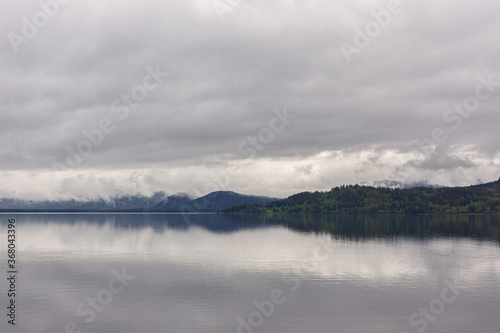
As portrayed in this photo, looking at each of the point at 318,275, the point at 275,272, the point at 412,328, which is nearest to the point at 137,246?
the point at 275,272

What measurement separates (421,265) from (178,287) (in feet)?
182

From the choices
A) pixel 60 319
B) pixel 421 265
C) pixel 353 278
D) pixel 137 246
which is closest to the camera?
pixel 60 319

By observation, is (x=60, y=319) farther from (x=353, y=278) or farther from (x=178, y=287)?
(x=353, y=278)

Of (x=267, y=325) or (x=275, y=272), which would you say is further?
(x=275, y=272)

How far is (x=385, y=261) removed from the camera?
96188 mm

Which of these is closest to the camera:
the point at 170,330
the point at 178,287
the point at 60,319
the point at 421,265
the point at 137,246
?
the point at 170,330

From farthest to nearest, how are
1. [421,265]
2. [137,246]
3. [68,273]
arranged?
[137,246] → [421,265] → [68,273]

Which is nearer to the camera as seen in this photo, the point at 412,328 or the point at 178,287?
the point at 412,328

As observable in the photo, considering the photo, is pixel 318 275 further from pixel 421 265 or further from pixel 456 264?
pixel 456 264

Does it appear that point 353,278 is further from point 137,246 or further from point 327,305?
point 137,246

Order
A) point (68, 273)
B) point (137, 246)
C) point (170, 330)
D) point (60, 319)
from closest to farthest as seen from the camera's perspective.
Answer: point (170, 330) < point (60, 319) < point (68, 273) < point (137, 246)

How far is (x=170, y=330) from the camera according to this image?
48.3 m

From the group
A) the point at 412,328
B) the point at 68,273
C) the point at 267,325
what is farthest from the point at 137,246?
the point at 412,328

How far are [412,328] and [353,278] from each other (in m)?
28.6
